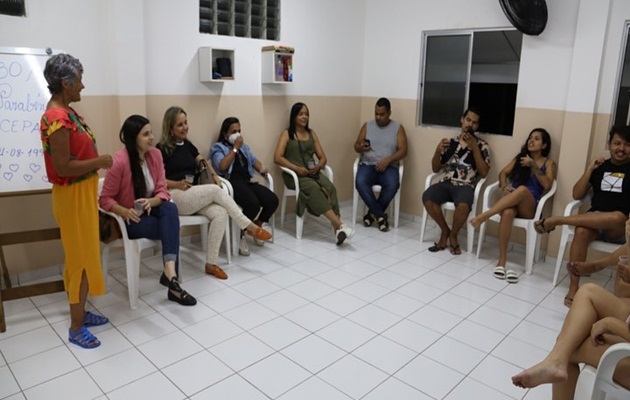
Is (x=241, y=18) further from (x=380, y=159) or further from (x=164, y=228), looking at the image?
(x=164, y=228)

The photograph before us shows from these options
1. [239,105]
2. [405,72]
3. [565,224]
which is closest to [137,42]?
[239,105]

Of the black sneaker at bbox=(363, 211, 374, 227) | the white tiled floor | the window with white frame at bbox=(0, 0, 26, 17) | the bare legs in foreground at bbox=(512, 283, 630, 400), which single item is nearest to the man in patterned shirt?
the white tiled floor

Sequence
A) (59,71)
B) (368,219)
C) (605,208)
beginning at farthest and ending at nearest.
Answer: (368,219), (605,208), (59,71)

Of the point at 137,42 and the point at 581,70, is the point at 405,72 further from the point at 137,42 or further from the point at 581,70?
the point at 137,42

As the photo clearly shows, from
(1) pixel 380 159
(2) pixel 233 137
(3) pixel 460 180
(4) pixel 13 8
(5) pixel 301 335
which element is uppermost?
(4) pixel 13 8

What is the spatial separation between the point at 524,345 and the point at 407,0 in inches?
145

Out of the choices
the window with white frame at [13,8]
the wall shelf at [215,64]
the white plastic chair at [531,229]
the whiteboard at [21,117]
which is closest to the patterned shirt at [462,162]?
the white plastic chair at [531,229]

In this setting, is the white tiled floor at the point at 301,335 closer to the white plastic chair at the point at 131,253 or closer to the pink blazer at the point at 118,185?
the white plastic chair at the point at 131,253

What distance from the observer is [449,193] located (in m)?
4.27

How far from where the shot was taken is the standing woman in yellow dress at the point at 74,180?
231 centimetres

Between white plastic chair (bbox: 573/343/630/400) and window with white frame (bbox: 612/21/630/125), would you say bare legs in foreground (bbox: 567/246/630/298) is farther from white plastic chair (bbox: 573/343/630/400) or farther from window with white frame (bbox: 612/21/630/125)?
white plastic chair (bbox: 573/343/630/400)

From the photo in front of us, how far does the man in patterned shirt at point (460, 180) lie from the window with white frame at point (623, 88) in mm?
1044

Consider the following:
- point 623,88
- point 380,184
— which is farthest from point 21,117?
point 623,88

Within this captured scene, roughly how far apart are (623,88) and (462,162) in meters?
1.36
